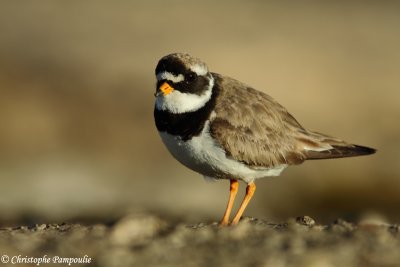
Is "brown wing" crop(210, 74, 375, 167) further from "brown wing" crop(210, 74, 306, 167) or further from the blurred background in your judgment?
the blurred background

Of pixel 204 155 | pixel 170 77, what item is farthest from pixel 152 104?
pixel 204 155

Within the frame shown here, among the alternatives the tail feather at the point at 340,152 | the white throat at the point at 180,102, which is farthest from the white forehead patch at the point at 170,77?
the tail feather at the point at 340,152

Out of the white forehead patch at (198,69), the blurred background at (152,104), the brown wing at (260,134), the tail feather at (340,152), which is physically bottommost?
the blurred background at (152,104)

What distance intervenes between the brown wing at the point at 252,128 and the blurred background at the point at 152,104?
9.81 feet

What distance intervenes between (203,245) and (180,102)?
5.64ft

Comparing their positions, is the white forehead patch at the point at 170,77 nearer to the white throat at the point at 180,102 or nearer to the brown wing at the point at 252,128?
the white throat at the point at 180,102

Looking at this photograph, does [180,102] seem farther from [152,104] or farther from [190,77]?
[152,104]

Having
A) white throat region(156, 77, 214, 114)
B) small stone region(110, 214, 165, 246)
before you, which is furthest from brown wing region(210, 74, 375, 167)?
small stone region(110, 214, 165, 246)

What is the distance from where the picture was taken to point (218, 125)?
832cm

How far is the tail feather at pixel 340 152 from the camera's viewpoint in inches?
362

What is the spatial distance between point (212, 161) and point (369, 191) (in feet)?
28.2

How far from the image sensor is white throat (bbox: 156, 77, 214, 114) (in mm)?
8297

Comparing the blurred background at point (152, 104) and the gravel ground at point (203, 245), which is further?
the blurred background at point (152, 104)

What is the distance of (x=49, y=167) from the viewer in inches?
634
